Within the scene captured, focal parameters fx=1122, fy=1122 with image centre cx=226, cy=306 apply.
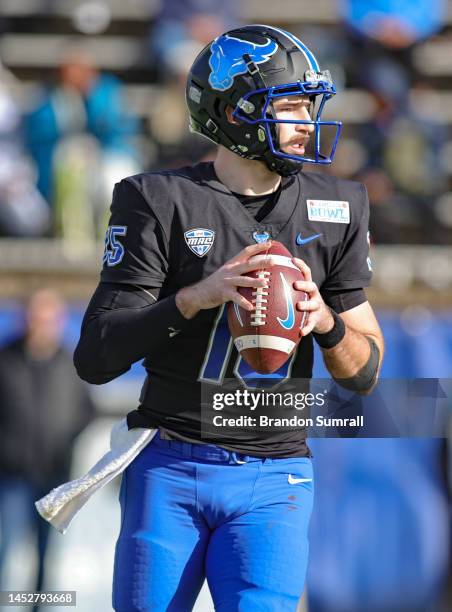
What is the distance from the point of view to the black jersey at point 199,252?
306cm

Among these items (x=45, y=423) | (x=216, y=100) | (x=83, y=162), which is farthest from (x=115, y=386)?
(x=216, y=100)

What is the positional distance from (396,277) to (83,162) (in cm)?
234

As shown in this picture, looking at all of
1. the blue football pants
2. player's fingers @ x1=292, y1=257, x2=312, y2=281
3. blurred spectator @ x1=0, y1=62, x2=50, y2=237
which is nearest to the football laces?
player's fingers @ x1=292, y1=257, x2=312, y2=281

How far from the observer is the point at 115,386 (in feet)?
22.1

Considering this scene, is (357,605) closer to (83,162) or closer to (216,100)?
(83,162)

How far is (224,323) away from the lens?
3.07 m

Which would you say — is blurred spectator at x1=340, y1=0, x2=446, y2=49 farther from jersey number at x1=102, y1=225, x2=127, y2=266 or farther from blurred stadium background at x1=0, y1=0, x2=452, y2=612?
jersey number at x1=102, y1=225, x2=127, y2=266

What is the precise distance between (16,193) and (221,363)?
515cm

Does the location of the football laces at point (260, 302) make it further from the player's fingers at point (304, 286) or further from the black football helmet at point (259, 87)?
the black football helmet at point (259, 87)

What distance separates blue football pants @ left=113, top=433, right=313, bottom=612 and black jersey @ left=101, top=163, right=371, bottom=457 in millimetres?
76

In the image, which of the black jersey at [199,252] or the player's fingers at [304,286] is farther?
the black jersey at [199,252]

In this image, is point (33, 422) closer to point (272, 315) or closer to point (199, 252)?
point (199, 252)

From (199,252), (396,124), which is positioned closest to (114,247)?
(199,252)

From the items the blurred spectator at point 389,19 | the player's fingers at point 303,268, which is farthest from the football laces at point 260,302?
the blurred spectator at point 389,19
